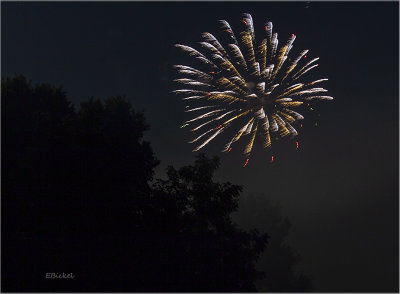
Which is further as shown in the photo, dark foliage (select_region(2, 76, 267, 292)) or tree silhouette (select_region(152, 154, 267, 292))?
tree silhouette (select_region(152, 154, 267, 292))

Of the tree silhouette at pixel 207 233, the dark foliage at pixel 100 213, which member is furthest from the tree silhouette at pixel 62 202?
the tree silhouette at pixel 207 233

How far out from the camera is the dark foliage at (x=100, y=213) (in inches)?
707

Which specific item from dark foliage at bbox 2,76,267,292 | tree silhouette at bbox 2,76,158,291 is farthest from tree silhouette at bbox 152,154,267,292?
tree silhouette at bbox 2,76,158,291

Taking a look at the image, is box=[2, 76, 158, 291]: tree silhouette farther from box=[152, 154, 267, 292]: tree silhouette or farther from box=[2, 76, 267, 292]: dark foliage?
box=[152, 154, 267, 292]: tree silhouette

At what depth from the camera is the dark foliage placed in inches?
Answer: 707

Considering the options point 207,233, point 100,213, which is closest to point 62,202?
point 100,213

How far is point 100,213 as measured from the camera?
63.0 feet

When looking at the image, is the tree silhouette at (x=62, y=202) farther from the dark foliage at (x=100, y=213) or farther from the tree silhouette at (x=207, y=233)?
the tree silhouette at (x=207, y=233)

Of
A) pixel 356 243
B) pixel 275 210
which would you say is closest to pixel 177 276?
pixel 275 210

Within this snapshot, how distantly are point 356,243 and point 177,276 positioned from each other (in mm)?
141550

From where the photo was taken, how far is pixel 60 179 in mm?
18797

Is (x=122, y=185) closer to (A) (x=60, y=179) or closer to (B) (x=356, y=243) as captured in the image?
(A) (x=60, y=179)

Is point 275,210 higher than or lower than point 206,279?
lower

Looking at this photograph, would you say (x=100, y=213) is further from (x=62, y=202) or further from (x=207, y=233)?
(x=207, y=233)
